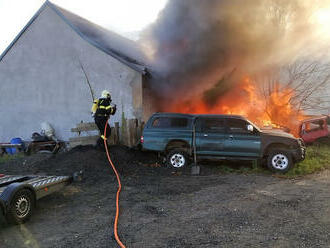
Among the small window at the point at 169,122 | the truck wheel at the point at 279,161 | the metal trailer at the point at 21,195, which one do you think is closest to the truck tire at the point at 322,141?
the truck wheel at the point at 279,161

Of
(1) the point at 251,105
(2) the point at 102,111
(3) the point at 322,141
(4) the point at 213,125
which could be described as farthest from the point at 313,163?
(2) the point at 102,111

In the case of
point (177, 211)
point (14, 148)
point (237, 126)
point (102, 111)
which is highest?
point (102, 111)

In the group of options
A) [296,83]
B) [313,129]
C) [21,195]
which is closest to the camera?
[21,195]

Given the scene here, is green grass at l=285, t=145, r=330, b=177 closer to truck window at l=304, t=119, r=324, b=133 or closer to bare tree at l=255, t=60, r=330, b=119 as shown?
truck window at l=304, t=119, r=324, b=133

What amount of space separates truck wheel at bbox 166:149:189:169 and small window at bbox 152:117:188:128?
80cm

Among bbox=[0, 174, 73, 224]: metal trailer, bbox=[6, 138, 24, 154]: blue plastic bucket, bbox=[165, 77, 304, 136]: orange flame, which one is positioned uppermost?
bbox=[165, 77, 304, 136]: orange flame

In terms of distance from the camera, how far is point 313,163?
29.9ft

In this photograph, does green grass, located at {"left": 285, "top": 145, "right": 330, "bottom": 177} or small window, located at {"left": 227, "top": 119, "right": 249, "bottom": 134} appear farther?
small window, located at {"left": 227, "top": 119, "right": 249, "bottom": 134}

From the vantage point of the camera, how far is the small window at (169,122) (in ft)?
29.0

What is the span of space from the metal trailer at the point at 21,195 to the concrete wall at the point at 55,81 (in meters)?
6.51

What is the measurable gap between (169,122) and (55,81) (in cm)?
716

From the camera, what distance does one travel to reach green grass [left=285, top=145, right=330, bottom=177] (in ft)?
27.0

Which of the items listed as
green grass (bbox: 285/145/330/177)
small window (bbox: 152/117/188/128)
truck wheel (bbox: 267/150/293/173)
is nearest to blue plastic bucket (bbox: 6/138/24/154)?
small window (bbox: 152/117/188/128)

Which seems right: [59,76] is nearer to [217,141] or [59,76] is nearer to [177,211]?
[217,141]
